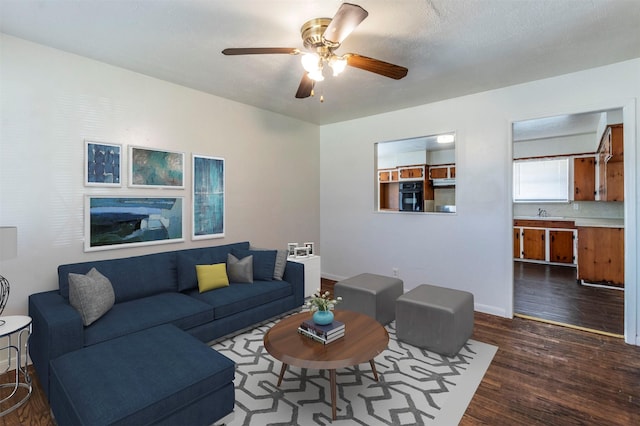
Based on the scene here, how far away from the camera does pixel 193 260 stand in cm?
337

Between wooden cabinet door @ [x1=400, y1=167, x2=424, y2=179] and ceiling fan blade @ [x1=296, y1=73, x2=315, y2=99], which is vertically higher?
ceiling fan blade @ [x1=296, y1=73, x2=315, y2=99]

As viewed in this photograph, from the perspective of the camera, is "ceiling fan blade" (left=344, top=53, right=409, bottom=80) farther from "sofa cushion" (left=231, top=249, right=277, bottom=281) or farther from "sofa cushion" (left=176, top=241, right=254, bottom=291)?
"sofa cushion" (left=176, top=241, right=254, bottom=291)

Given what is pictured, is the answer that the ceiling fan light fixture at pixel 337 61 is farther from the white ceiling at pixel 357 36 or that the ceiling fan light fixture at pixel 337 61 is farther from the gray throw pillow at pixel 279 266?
the gray throw pillow at pixel 279 266

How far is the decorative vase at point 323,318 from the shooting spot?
232cm

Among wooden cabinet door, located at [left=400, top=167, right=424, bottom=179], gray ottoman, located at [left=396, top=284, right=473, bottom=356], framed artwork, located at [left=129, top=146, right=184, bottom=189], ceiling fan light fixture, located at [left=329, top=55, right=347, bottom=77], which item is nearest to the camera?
ceiling fan light fixture, located at [left=329, top=55, right=347, bottom=77]

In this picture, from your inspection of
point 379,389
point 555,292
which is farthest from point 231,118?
point 555,292

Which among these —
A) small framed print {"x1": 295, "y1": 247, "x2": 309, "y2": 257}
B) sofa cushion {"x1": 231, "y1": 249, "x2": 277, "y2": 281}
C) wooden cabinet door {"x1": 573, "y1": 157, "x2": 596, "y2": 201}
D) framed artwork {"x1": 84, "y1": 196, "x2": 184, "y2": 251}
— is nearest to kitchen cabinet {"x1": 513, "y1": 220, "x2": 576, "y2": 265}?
wooden cabinet door {"x1": 573, "y1": 157, "x2": 596, "y2": 201}

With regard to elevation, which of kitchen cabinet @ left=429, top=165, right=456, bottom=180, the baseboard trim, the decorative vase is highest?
kitchen cabinet @ left=429, top=165, right=456, bottom=180

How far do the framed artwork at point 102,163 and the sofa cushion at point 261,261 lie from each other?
147cm

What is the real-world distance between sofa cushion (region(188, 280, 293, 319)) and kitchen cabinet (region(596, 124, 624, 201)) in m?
4.76

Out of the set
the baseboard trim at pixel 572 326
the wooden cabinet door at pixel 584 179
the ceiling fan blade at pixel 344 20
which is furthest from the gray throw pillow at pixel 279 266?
the wooden cabinet door at pixel 584 179

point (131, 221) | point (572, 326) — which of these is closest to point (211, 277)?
point (131, 221)

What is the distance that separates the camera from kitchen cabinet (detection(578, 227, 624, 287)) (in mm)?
4699

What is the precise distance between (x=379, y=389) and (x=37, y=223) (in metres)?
3.11
